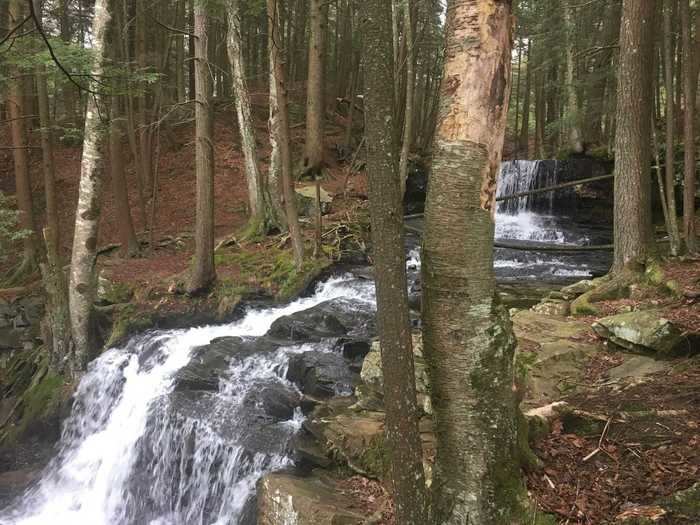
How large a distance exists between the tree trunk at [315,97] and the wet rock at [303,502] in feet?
41.7

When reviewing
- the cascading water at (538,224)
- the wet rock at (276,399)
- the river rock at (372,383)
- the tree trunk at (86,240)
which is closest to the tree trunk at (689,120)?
the cascading water at (538,224)

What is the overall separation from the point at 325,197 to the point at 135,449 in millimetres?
8986

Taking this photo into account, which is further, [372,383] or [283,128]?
[283,128]

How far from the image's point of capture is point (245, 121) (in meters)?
12.8

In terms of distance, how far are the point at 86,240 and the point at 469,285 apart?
27.6 feet

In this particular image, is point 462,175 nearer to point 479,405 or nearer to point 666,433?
point 479,405

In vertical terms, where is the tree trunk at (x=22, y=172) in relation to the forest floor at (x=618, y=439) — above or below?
above

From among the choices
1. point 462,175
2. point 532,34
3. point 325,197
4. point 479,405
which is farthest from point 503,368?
point 532,34

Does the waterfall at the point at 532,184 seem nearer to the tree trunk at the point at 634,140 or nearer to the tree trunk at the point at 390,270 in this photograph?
the tree trunk at the point at 634,140

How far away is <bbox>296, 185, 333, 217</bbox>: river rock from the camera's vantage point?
14324 mm

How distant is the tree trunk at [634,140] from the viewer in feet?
25.0

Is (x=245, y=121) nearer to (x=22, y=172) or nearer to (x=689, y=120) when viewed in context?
(x=22, y=172)

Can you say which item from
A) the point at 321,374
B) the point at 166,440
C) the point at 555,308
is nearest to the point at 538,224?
the point at 555,308

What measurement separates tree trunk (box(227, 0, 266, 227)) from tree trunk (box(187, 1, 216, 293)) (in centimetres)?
189
